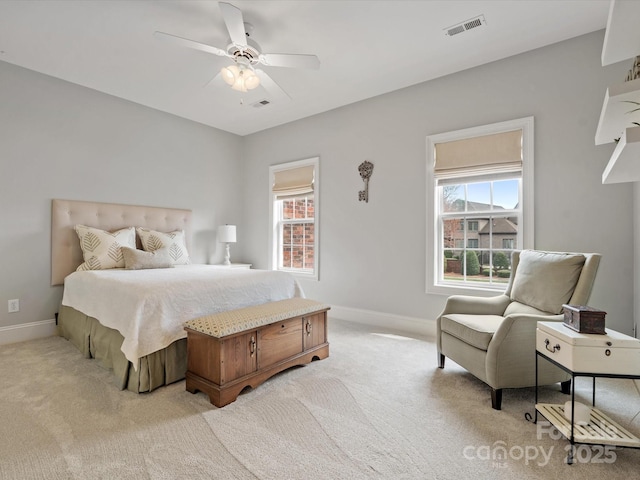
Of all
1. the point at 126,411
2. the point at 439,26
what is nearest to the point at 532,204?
the point at 439,26

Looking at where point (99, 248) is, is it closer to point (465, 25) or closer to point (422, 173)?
point (422, 173)

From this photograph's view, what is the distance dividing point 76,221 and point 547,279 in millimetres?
4610

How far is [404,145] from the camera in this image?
379 centimetres

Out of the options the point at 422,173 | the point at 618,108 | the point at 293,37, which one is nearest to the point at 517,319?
the point at 618,108

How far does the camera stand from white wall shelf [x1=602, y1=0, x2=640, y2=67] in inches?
51.7

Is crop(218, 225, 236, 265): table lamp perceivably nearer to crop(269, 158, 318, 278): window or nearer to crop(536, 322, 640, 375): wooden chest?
crop(269, 158, 318, 278): window

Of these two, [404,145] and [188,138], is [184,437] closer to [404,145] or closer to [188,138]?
[404,145]

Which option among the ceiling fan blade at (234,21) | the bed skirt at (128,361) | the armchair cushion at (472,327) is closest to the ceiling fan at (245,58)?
the ceiling fan blade at (234,21)

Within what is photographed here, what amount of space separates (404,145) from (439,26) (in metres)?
1.30

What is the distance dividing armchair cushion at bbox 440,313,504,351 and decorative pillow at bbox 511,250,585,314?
27 centimetres

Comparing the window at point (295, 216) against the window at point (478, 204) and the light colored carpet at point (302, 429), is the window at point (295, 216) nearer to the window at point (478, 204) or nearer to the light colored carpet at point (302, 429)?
the window at point (478, 204)

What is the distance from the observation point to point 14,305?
3.29 m

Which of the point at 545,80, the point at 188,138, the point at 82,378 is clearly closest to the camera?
the point at 82,378

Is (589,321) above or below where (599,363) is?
above
